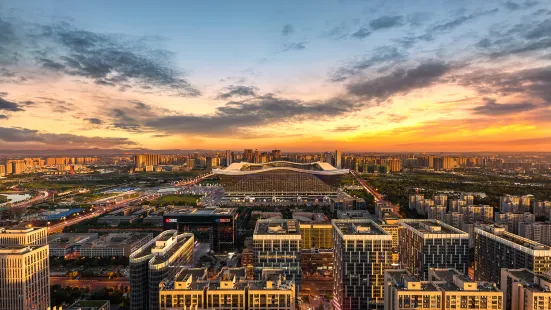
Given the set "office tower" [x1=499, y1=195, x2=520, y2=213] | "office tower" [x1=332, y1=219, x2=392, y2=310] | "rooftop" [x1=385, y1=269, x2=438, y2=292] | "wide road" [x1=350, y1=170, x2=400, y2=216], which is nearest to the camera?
"rooftop" [x1=385, y1=269, x2=438, y2=292]

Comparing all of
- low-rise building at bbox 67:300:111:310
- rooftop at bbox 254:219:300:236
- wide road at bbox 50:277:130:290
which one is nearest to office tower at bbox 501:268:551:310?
rooftop at bbox 254:219:300:236

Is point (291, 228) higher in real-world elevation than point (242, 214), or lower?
higher

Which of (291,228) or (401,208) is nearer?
(291,228)

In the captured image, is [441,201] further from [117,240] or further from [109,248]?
[109,248]

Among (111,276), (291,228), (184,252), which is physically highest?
(291,228)

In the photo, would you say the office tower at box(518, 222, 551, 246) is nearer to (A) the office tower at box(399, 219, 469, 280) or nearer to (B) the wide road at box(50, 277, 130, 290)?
(A) the office tower at box(399, 219, 469, 280)

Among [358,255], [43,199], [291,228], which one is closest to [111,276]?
[291,228]

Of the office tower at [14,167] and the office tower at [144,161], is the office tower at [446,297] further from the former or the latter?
the office tower at [144,161]

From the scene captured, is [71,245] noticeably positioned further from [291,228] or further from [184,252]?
[291,228]
